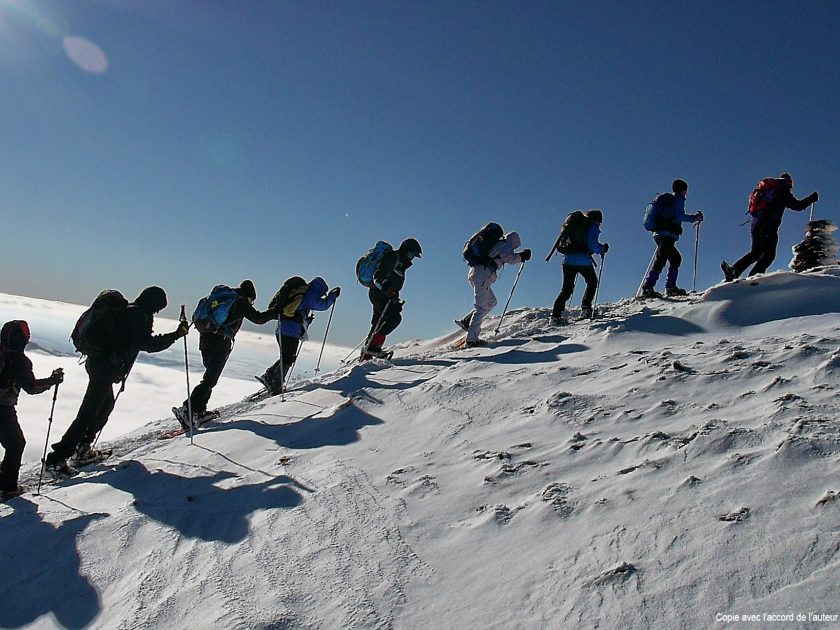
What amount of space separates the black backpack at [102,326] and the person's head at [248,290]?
2.55m

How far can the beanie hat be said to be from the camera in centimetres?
1013

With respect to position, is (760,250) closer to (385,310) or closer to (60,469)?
(385,310)

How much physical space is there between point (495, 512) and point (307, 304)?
734 centimetres

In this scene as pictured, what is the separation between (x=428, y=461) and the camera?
5.47m

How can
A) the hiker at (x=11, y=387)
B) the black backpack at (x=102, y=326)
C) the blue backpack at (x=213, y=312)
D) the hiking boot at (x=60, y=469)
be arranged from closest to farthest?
the hiker at (x=11, y=387) → the black backpack at (x=102, y=326) → the hiking boot at (x=60, y=469) → the blue backpack at (x=213, y=312)

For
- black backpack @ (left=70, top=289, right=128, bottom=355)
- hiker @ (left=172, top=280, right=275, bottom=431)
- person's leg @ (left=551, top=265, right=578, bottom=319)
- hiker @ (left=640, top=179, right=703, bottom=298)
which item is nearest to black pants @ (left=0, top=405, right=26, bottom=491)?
black backpack @ (left=70, top=289, right=128, bottom=355)

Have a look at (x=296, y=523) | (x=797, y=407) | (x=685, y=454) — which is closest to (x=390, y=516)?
(x=296, y=523)

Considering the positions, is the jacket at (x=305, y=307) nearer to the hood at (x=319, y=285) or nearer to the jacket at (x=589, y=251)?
the hood at (x=319, y=285)

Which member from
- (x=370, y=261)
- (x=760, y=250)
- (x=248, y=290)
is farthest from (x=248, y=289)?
(x=760, y=250)

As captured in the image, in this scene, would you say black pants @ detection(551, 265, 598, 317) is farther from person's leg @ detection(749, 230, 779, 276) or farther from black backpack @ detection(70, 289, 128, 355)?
black backpack @ detection(70, 289, 128, 355)

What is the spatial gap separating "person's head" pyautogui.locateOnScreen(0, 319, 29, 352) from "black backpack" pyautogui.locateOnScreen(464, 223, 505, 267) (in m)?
7.11

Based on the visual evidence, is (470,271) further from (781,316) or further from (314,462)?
(314,462)

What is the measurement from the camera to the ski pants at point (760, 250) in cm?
1078

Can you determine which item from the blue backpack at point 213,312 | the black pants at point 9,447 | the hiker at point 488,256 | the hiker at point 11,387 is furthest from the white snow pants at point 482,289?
the black pants at point 9,447
